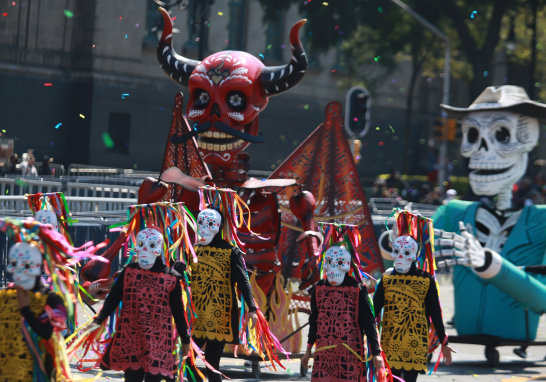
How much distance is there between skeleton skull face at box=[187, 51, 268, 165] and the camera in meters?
6.69

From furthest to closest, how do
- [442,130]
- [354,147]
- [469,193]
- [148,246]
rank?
[442,130]
[469,193]
[354,147]
[148,246]

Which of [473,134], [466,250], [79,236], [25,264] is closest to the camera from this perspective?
[25,264]

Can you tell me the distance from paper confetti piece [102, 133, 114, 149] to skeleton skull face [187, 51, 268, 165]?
66.6 feet

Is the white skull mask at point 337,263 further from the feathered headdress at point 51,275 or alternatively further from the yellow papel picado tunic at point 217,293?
the feathered headdress at point 51,275

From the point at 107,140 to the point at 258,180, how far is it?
20.8 metres

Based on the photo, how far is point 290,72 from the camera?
6.78m

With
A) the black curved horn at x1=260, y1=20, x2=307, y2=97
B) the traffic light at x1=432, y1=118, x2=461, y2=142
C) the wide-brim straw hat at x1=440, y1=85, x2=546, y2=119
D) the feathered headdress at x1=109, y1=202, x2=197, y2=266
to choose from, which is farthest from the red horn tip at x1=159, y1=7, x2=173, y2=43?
the traffic light at x1=432, y1=118, x2=461, y2=142

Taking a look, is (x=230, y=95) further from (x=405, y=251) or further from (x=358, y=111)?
(x=358, y=111)

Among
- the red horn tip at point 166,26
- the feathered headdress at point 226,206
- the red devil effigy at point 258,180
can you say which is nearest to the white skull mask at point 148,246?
the feathered headdress at point 226,206

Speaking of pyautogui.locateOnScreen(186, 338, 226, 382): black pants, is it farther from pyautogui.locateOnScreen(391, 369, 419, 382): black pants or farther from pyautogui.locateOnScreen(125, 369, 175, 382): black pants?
pyautogui.locateOnScreen(391, 369, 419, 382): black pants

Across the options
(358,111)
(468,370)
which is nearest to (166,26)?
(468,370)

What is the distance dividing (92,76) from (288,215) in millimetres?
19637

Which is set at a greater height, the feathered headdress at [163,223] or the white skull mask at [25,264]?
the feathered headdress at [163,223]

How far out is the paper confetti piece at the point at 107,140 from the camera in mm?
26578
